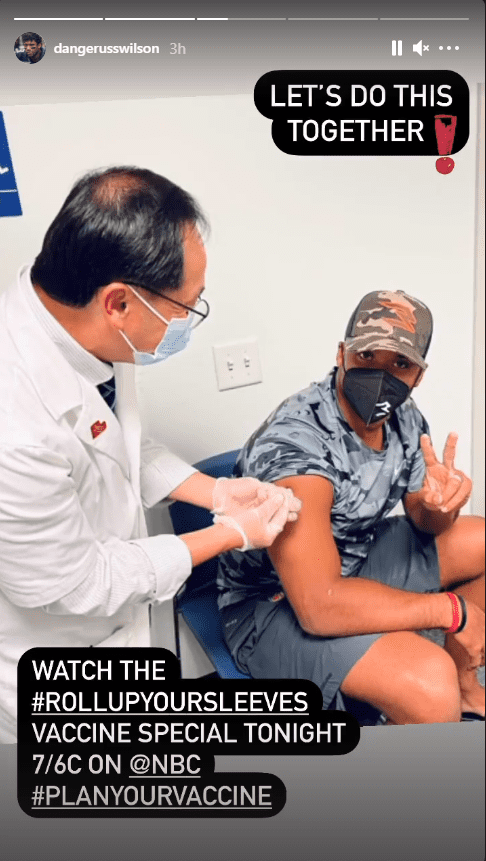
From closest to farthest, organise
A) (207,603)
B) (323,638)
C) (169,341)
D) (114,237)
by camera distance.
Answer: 1. (114,237)
2. (169,341)
3. (323,638)
4. (207,603)

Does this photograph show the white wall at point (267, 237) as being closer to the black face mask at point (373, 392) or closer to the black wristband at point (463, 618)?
the black face mask at point (373, 392)

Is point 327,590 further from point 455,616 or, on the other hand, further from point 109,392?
point 109,392

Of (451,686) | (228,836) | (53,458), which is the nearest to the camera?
(53,458)

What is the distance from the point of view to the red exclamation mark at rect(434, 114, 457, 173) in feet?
4.12

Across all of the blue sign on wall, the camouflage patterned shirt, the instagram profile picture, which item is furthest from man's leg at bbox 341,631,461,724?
the instagram profile picture

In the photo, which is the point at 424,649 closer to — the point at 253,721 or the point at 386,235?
the point at 253,721

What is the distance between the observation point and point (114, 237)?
1.15m

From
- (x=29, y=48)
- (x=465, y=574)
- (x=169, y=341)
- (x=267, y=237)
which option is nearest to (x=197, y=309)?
(x=169, y=341)

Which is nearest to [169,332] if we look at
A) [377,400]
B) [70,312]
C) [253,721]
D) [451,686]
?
[70,312]

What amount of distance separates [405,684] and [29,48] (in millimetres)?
1155

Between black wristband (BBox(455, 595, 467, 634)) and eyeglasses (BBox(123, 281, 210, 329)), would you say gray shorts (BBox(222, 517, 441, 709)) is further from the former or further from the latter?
eyeglasses (BBox(123, 281, 210, 329))

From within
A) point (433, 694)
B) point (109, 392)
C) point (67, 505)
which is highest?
point (109, 392)

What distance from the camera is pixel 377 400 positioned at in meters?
1.34

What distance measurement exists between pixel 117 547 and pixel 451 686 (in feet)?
2.01
